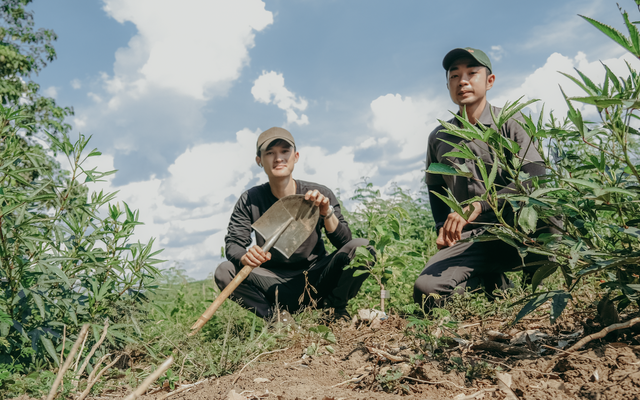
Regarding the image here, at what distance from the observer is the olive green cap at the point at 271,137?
356cm

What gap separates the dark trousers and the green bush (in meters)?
1.80

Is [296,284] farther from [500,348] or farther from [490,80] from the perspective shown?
[490,80]

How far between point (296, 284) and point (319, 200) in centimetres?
77

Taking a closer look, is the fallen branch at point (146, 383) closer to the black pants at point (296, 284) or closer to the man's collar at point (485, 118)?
the black pants at point (296, 284)

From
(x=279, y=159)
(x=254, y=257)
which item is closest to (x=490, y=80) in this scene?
(x=279, y=159)

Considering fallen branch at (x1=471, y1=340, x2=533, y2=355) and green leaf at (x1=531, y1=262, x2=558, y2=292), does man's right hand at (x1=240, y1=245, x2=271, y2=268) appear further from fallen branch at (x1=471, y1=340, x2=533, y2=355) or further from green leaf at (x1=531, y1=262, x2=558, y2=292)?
green leaf at (x1=531, y1=262, x2=558, y2=292)

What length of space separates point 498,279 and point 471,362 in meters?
1.86

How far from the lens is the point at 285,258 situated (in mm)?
3602

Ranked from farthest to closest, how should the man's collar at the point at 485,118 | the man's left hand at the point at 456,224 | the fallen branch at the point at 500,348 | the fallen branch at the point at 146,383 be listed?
the man's collar at the point at 485,118 → the man's left hand at the point at 456,224 → the fallen branch at the point at 500,348 → the fallen branch at the point at 146,383

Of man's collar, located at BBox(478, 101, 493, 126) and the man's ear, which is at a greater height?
the man's ear

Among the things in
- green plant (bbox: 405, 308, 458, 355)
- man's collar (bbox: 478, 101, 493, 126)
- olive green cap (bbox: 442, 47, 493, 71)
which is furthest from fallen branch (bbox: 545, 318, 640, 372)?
olive green cap (bbox: 442, 47, 493, 71)

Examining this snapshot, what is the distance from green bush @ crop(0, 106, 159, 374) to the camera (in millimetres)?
2133

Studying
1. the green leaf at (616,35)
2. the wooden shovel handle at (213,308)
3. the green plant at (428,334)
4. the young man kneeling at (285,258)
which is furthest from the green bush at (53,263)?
the green leaf at (616,35)

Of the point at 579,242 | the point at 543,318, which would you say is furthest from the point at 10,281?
the point at 543,318
